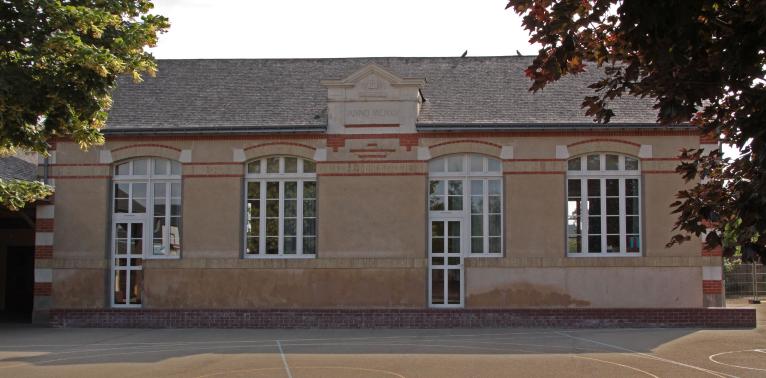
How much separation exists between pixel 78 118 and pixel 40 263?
31.9 ft

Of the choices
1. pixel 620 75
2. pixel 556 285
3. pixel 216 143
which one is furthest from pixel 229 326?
pixel 620 75

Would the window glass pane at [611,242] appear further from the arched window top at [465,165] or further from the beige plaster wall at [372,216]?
the beige plaster wall at [372,216]

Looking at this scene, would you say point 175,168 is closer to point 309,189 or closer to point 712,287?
point 309,189

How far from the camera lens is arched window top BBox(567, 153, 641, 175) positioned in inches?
739

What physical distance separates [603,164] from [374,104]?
215 inches

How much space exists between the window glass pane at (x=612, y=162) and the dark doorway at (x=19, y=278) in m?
17.3

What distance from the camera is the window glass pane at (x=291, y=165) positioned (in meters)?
19.3

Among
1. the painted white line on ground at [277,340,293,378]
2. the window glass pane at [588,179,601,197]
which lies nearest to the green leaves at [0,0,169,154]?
the painted white line on ground at [277,340,293,378]

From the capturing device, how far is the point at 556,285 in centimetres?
1847

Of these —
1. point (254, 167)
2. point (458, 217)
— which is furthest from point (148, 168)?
point (458, 217)

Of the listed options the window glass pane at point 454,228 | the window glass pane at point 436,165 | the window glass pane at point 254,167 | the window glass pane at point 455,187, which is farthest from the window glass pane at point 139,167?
the window glass pane at point 454,228

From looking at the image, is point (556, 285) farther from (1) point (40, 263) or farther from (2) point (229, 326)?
(1) point (40, 263)

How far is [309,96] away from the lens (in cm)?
2048

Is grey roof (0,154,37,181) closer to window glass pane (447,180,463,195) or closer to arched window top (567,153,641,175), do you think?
window glass pane (447,180,463,195)
